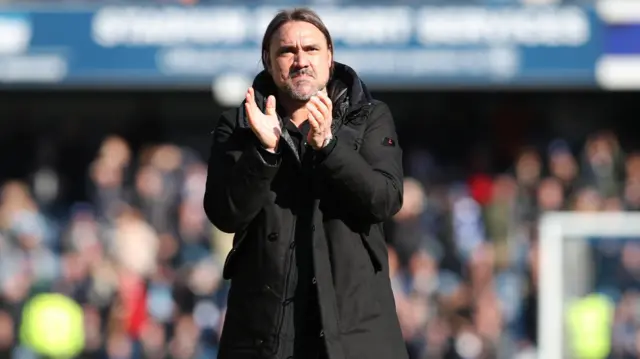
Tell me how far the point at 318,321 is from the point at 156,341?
27.8 ft

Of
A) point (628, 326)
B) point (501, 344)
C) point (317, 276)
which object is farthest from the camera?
point (501, 344)

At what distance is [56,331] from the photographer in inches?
480

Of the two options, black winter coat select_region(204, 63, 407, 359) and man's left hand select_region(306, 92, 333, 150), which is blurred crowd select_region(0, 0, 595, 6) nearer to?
black winter coat select_region(204, 63, 407, 359)

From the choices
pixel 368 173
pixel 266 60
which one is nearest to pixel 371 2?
pixel 266 60

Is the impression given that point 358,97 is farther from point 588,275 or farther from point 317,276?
point 588,275

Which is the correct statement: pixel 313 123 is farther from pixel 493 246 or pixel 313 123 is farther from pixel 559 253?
pixel 493 246

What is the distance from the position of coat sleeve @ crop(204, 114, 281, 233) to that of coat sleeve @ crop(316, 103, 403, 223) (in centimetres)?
14

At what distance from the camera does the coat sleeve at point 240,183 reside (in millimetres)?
3543

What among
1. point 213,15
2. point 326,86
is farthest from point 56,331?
point 326,86

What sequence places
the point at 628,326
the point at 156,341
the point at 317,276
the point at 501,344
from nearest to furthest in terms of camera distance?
the point at 317,276, the point at 628,326, the point at 501,344, the point at 156,341

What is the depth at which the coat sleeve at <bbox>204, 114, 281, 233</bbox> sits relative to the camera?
3.54 m

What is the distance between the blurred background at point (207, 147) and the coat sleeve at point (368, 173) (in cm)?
750

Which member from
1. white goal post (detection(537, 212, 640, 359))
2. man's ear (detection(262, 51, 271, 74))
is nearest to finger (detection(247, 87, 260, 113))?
man's ear (detection(262, 51, 271, 74))

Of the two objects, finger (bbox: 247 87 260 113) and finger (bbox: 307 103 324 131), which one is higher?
finger (bbox: 247 87 260 113)
